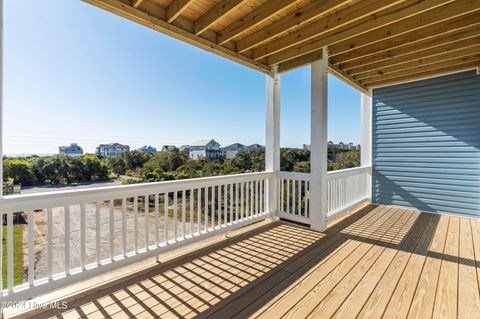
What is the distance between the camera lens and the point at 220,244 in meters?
3.04

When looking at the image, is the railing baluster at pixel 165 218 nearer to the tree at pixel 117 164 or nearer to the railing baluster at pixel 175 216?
the railing baluster at pixel 175 216

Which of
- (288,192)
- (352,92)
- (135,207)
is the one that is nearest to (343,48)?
(352,92)

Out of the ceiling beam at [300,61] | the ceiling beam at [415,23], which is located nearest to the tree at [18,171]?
the ceiling beam at [300,61]

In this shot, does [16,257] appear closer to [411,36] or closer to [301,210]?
[301,210]

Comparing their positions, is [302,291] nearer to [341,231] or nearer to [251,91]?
[341,231]

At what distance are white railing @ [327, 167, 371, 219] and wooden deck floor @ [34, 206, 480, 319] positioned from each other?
77cm

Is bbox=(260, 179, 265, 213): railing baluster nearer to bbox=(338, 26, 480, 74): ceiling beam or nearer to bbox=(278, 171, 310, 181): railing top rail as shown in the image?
bbox=(278, 171, 310, 181): railing top rail

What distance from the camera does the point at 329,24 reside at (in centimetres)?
278

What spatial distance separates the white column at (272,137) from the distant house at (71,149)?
276cm

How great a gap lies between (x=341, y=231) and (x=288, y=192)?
3.27 ft

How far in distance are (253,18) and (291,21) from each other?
47cm

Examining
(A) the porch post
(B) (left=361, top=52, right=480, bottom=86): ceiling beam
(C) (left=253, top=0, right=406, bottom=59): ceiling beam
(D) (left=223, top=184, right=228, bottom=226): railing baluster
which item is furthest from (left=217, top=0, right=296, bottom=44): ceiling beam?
(A) the porch post

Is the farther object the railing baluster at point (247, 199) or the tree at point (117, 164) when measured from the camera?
the railing baluster at point (247, 199)

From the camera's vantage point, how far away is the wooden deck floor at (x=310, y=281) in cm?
181
